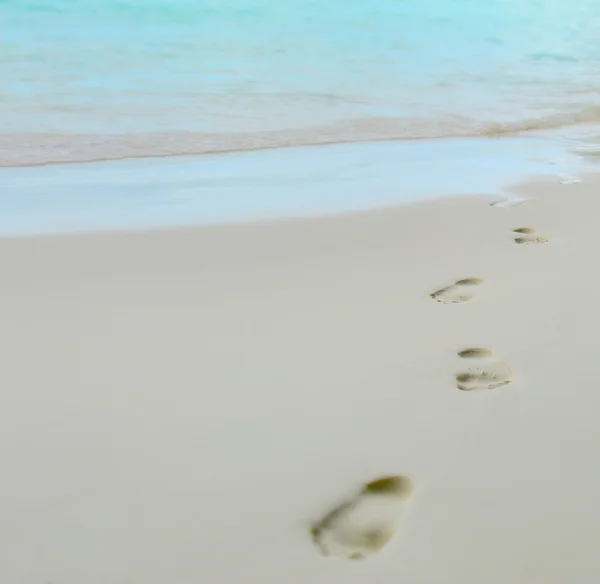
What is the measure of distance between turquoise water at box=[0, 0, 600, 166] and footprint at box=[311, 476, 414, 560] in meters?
3.58

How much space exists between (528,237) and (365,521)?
171 cm

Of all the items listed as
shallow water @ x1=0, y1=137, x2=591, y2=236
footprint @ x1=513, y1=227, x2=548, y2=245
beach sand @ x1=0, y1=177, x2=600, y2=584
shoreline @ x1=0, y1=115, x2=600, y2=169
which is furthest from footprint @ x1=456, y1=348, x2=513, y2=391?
shoreline @ x1=0, y1=115, x2=600, y2=169

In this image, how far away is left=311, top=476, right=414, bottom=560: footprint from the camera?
45.3 inches

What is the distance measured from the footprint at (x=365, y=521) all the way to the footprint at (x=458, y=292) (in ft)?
2.90

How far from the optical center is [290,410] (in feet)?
5.00

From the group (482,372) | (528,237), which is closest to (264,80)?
(528,237)

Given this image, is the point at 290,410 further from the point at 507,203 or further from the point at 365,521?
the point at 507,203

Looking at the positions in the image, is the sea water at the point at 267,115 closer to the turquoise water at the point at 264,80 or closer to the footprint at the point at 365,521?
the turquoise water at the point at 264,80

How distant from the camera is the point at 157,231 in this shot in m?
2.77

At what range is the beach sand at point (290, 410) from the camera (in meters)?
1.15

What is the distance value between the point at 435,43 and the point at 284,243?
8128mm

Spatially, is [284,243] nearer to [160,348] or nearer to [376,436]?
[160,348]

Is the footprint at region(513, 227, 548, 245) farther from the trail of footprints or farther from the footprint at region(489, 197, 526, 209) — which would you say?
the trail of footprints

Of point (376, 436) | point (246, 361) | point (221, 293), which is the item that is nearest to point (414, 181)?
point (221, 293)
